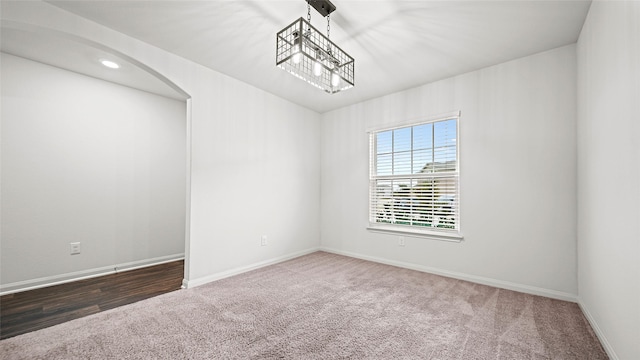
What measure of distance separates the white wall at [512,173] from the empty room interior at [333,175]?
0.8 inches

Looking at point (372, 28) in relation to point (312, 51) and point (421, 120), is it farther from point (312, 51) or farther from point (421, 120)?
point (421, 120)

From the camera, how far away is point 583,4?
6.56 feet

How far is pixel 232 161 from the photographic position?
3.38m

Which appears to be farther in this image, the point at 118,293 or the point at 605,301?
the point at 118,293

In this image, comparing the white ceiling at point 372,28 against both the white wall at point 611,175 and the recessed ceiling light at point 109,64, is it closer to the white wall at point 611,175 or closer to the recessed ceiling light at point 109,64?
the recessed ceiling light at point 109,64

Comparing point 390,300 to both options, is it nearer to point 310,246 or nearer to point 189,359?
point 189,359

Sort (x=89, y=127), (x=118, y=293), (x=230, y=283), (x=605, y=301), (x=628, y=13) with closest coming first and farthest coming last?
(x=628, y=13) < (x=605, y=301) < (x=118, y=293) < (x=230, y=283) < (x=89, y=127)

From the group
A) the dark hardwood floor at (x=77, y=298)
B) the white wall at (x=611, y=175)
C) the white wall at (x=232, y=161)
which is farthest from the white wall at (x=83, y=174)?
the white wall at (x=611, y=175)

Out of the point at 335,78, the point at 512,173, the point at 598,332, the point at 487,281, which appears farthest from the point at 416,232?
the point at 335,78

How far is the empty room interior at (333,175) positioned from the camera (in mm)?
1834

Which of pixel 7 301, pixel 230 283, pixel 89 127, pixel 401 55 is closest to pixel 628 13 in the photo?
pixel 401 55

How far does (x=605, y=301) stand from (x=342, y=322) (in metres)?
1.90

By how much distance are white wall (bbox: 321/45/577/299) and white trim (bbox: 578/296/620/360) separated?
0.25 m

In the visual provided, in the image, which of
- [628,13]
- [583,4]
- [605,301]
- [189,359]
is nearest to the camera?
[628,13]
